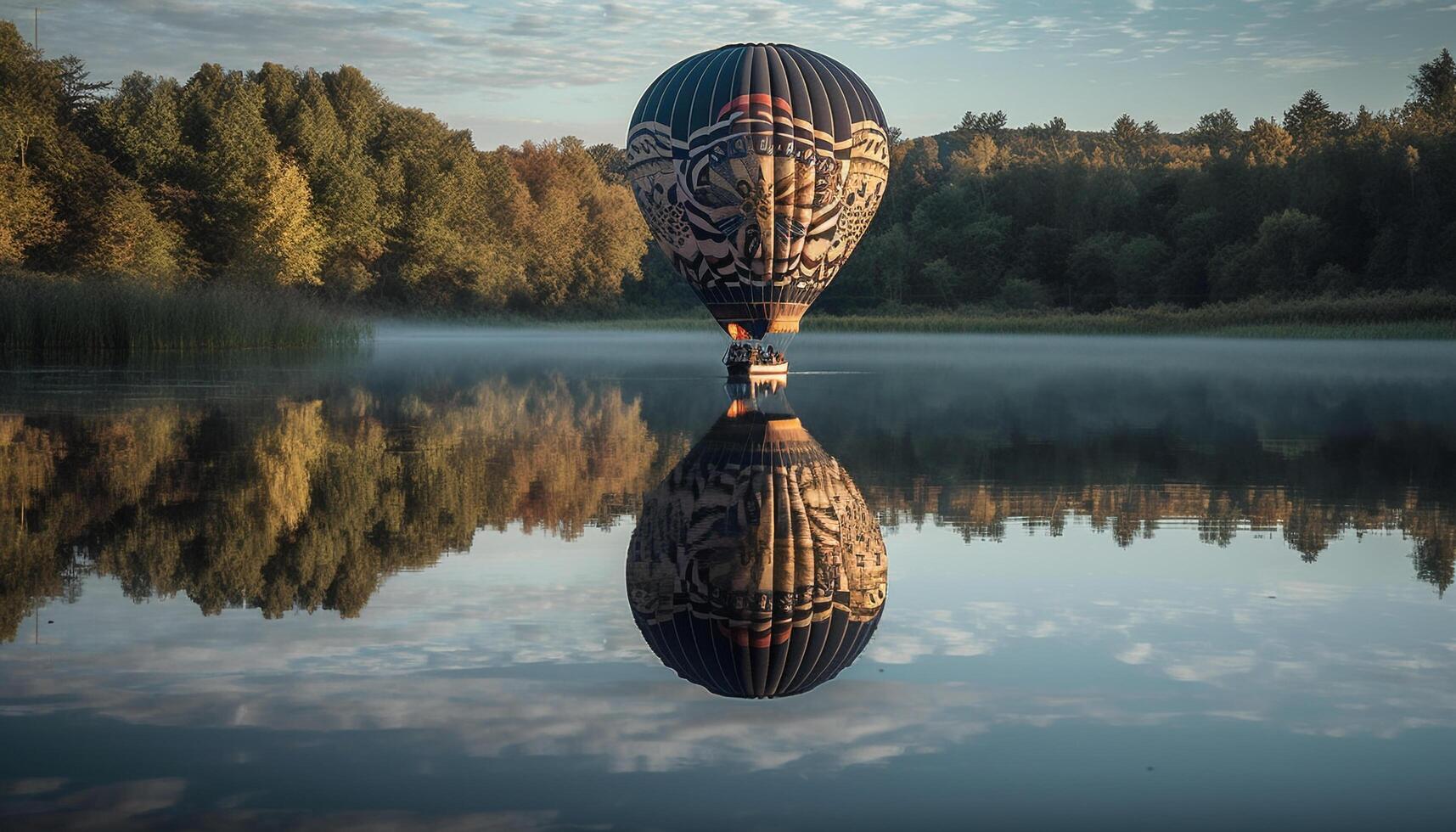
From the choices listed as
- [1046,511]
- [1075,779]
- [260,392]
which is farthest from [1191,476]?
[260,392]

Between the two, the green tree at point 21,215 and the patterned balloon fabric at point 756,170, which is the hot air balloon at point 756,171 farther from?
the green tree at point 21,215

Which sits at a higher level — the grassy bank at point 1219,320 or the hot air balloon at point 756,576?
the grassy bank at point 1219,320

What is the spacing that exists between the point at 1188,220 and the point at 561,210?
28.8 meters

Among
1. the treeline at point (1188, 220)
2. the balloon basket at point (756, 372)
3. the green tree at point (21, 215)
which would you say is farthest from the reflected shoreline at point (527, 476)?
the treeline at point (1188, 220)

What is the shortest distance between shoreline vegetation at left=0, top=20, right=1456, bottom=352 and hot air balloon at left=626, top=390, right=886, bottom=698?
24113mm

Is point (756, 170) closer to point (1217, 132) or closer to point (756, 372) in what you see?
point (756, 372)

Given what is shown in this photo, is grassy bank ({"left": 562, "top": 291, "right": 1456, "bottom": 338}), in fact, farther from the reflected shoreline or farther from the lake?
the lake

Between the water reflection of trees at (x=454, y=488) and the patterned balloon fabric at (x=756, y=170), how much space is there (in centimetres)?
860

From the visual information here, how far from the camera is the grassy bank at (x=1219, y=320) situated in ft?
160

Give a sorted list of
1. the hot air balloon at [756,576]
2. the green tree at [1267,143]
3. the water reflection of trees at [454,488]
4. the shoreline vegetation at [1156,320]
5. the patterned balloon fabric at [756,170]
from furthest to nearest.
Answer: the green tree at [1267,143] → the shoreline vegetation at [1156,320] → the patterned balloon fabric at [756,170] → the water reflection of trees at [454,488] → the hot air balloon at [756,576]

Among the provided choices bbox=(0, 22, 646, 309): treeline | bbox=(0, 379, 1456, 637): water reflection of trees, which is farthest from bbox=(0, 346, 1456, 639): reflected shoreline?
bbox=(0, 22, 646, 309): treeline

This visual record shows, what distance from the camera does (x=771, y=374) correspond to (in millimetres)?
24297

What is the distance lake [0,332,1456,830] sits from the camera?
11.4ft

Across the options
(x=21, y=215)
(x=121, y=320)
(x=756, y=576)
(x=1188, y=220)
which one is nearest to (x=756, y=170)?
(x=121, y=320)
